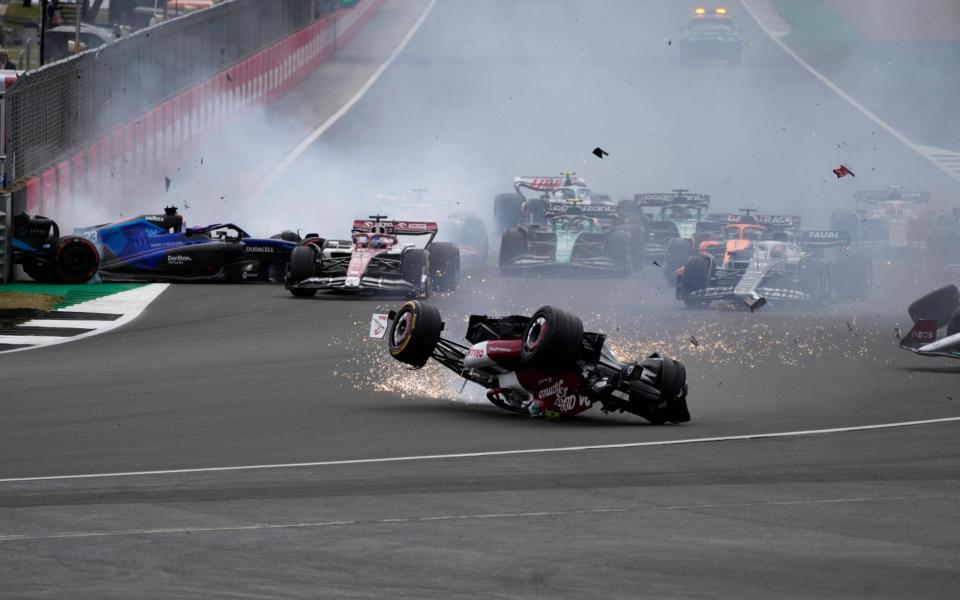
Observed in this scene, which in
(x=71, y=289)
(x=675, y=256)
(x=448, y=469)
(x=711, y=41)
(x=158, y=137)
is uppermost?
(x=711, y=41)

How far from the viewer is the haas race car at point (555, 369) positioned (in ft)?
42.9

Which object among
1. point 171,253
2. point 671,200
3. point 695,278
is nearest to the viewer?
point 695,278

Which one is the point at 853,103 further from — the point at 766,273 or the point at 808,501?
the point at 808,501

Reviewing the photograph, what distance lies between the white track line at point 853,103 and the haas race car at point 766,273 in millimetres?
20958

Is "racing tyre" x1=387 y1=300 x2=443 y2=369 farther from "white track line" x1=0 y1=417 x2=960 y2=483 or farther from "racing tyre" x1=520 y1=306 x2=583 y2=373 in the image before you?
"white track line" x1=0 y1=417 x2=960 y2=483

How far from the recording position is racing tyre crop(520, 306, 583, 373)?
1298 centimetres

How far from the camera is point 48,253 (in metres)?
23.8

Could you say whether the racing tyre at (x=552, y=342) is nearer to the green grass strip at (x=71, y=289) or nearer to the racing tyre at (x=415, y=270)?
the racing tyre at (x=415, y=270)

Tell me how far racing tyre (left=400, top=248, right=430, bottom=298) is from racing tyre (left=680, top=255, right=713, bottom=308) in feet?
12.2

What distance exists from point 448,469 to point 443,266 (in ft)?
44.8

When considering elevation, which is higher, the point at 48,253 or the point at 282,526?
the point at 48,253

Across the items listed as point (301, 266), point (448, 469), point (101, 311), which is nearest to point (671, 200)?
point (301, 266)

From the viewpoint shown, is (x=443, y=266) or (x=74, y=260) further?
(x=443, y=266)

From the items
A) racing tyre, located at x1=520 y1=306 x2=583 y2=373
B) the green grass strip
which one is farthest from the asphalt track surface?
the green grass strip
